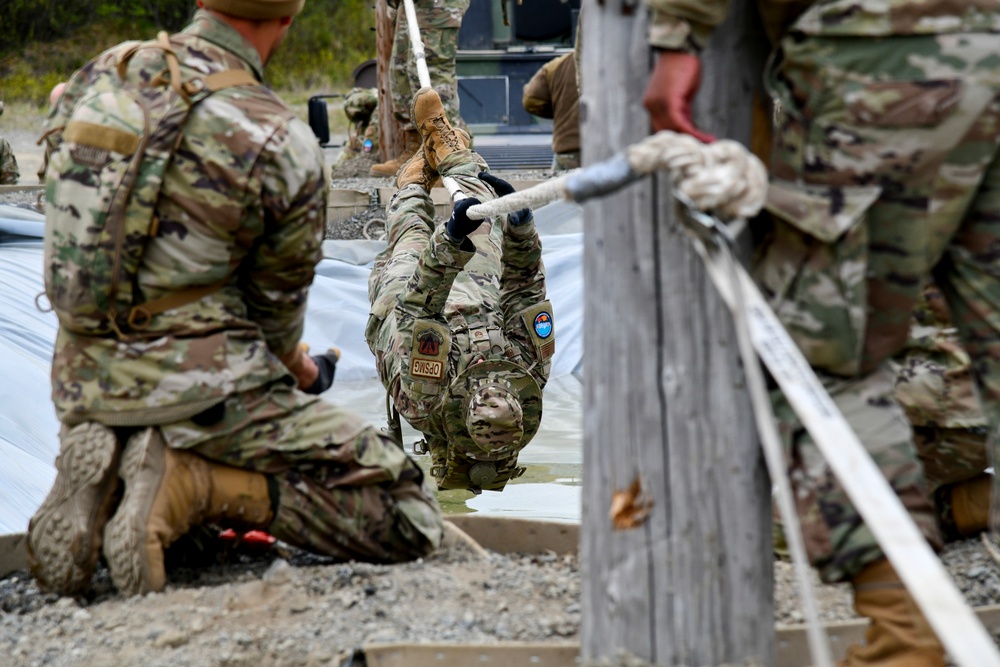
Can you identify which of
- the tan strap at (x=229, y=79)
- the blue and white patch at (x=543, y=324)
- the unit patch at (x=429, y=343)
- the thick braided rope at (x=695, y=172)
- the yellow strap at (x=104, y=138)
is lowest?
the blue and white patch at (x=543, y=324)

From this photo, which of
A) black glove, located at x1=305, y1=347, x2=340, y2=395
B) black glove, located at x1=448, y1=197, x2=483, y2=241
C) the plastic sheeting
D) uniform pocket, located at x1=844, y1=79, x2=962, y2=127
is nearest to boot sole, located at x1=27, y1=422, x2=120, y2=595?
black glove, located at x1=305, y1=347, x2=340, y2=395

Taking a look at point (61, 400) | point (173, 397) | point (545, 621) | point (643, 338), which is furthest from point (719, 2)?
point (61, 400)

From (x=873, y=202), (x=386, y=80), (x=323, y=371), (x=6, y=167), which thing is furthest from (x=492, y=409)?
(x=6, y=167)

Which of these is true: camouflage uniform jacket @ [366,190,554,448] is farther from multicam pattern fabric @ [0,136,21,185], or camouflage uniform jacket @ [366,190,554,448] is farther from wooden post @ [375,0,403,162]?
multicam pattern fabric @ [0,136,21,185]

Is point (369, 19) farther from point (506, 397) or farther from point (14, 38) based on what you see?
point (506, 397)

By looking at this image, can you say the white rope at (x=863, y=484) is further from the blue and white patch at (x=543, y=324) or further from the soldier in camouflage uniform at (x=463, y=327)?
the blue and white patch at (x=543, y=324)

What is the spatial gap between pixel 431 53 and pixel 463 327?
14.3 ft

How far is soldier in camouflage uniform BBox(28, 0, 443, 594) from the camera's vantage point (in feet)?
9.44

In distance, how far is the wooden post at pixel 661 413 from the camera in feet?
6.72

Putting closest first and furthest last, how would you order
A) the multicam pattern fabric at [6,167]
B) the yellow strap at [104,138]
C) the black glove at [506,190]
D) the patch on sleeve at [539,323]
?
the yellow strap at [104,138] < the black glove at [506,190] < the patch on sleeve at [539,323] < the multicam pattern fabric at [6,167]

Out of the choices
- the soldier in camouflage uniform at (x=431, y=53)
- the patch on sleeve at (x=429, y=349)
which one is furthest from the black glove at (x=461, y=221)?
the soldier in camouflage uniform at (x=431, y=53)

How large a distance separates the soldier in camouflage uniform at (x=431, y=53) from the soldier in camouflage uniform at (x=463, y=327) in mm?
3549

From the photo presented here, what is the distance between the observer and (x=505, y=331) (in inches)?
216

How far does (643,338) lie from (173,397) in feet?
4.20
